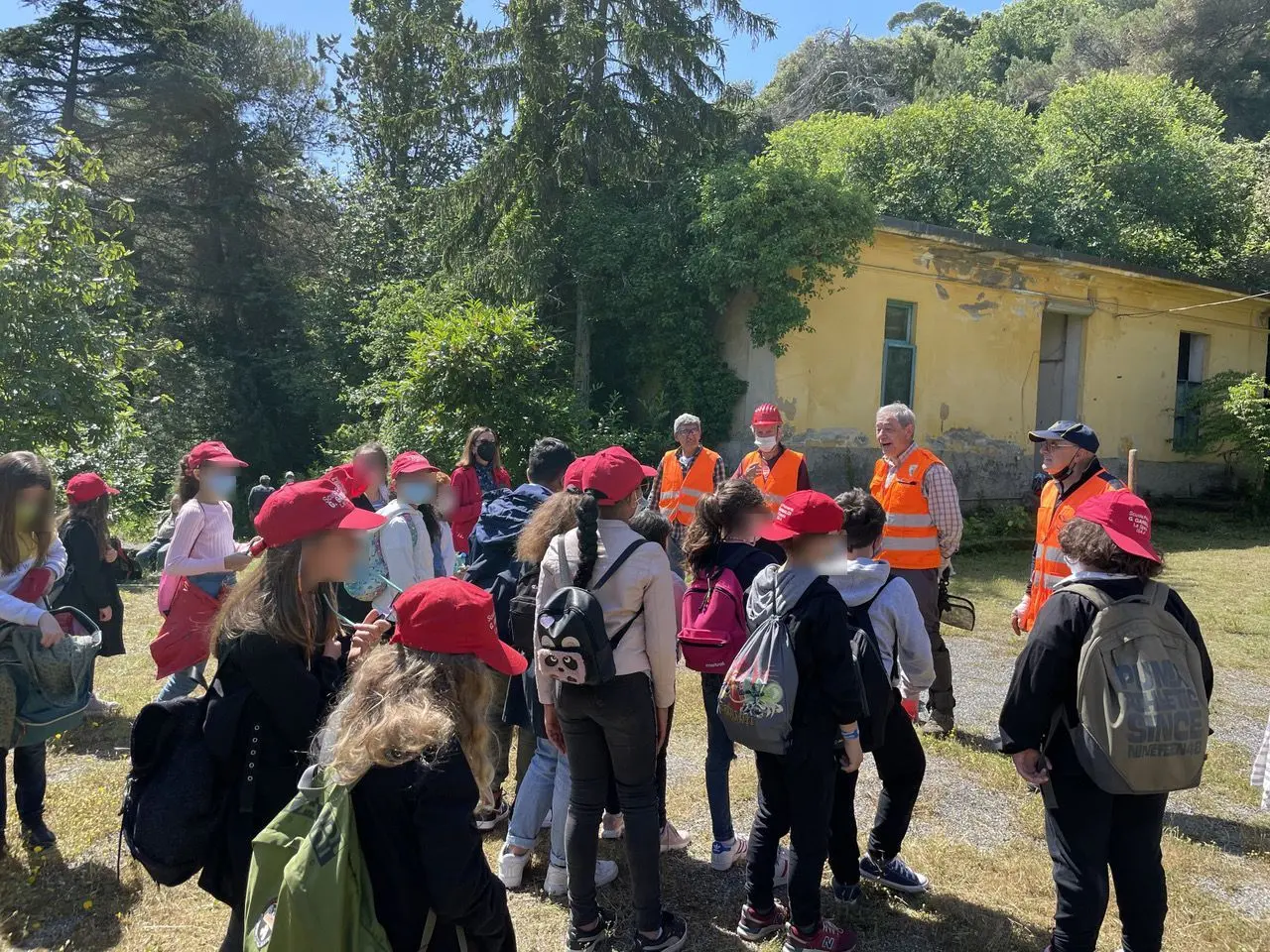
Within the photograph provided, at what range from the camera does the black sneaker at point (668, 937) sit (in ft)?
10.1

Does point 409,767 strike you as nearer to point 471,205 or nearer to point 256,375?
point 471,205

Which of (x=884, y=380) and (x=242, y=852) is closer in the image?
(x=242, y=852)

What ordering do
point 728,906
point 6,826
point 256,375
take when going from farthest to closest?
point 256,375 → point 6,826 → point 728,906

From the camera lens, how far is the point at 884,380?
13195 millimetres

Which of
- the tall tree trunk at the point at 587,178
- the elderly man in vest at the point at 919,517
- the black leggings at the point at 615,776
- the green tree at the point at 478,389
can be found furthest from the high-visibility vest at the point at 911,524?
the tall tree trunk at the point at 587,178

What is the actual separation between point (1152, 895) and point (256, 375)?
66.6 ft

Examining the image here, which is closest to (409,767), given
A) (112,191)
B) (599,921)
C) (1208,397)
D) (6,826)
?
(599,921)

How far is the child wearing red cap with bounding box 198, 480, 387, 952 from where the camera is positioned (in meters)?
2.10

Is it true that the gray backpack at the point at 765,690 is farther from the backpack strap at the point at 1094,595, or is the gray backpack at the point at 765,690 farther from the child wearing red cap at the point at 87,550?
the child wearing red cap at the point at 87,550

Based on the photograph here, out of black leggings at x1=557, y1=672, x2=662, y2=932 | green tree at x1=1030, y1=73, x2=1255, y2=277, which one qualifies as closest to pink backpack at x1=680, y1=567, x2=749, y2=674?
black leggings at x1=557, y1=672, x2=662, y2=932

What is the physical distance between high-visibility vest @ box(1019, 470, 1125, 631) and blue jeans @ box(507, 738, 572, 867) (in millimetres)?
2565

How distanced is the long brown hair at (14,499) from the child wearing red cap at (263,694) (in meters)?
1.88

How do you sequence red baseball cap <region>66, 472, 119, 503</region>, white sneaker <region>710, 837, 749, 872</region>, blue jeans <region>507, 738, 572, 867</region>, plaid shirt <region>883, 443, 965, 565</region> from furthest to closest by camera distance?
red baseball cap <region>66, 472, 119, 503</region>, plaid shirt <region>883, 443, 965, 565</region>, white sneaker <region>710, 837, 749, 872</region>, blue jeans <region>507, 738, 572, 867</region>

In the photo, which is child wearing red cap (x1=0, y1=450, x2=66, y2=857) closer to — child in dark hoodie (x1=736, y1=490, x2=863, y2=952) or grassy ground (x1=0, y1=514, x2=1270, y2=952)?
grassy ground (x1=0, y1=514, x2=1270, y2=952)
